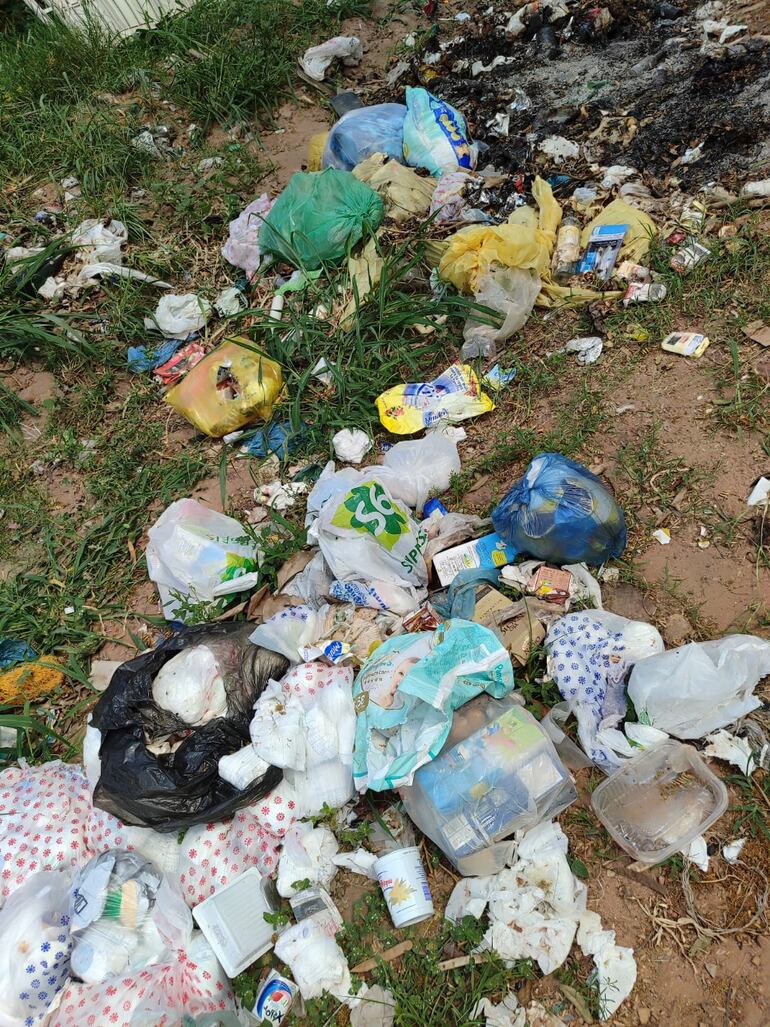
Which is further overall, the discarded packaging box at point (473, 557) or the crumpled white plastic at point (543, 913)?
the discarded packaging box at point (473, 557)

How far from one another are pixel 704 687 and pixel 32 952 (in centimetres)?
184

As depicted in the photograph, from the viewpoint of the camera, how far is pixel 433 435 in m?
2.67

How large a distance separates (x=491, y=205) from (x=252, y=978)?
3.22 m

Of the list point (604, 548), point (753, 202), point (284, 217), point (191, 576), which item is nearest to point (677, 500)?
point (604, 548)

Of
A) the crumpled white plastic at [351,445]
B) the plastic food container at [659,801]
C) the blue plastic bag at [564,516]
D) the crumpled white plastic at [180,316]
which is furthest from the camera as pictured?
the crumpled white plastic at [180,316]

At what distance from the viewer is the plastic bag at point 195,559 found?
97.1 inches

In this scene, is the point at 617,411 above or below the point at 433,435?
below

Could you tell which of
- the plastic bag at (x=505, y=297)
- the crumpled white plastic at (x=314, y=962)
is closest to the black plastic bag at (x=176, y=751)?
the crumpled white plastic at (x=314, y=962)

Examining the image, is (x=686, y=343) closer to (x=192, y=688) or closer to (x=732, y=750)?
(x=732, y=750)

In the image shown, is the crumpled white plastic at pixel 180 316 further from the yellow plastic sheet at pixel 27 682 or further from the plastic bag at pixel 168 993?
the plastic bag at pixel 168 993

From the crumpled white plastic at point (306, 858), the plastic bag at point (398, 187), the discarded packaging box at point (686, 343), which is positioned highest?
the plastic bag at point (398, 187)

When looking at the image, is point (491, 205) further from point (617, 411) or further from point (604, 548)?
point (604, 548)

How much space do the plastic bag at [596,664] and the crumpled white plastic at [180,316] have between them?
8.02ft

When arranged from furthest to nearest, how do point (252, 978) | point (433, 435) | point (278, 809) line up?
1. point (433, 435)
2. point (278, 809)
3. point (252, 978)
